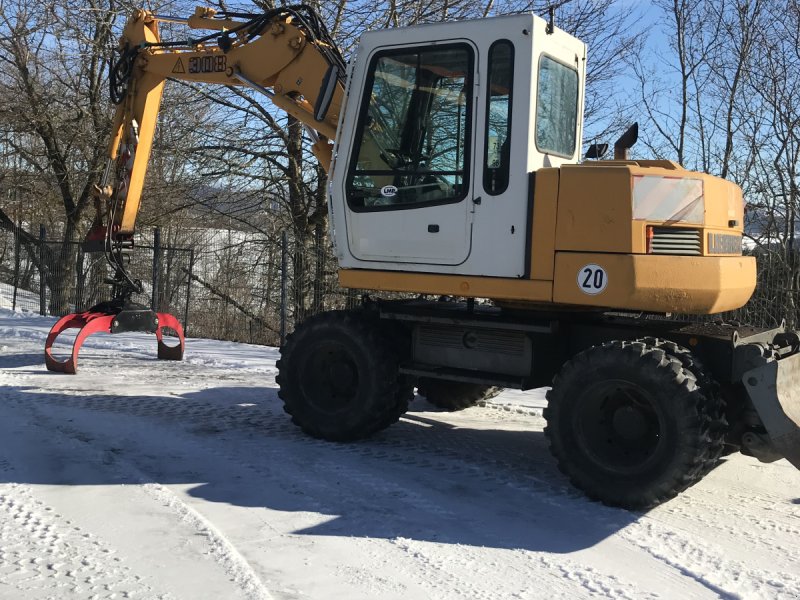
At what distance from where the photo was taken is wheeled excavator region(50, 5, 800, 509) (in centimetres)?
514

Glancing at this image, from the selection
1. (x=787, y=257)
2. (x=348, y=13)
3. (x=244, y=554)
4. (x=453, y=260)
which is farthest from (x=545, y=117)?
(x=348, y=13)

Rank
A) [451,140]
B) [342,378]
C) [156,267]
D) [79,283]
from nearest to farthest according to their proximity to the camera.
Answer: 1. [451,140]
2. [342,378]
3. [156,267]
4. [79,283]

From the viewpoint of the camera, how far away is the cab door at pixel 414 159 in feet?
18.8

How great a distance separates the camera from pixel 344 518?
15.5 ft

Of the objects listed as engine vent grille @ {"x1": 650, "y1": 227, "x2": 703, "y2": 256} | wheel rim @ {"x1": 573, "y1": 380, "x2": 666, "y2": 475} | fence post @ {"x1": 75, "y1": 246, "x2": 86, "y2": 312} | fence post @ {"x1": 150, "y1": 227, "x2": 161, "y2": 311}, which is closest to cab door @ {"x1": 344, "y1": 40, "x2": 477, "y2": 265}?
engine vent grille @ {"x1": 650, "y1": 227, "x2": 703, "y2": 256}

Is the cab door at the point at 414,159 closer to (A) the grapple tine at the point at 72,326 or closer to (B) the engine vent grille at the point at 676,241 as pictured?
(B) the engine vent grille at the point at 676,241

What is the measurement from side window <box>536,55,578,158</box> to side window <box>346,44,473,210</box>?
497mm

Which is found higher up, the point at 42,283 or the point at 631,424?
the point at 42,283

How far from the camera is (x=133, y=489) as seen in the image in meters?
5.20

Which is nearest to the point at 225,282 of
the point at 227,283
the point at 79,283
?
the point at 227,283

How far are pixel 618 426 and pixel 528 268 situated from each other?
3.87 ft

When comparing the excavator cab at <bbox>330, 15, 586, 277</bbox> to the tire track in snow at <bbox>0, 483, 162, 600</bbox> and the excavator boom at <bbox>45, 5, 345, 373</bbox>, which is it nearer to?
the excavator boom at <bbox>45, 5, 345, 373</bbox>

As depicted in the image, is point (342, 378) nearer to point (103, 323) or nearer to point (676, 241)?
point (676, 241)

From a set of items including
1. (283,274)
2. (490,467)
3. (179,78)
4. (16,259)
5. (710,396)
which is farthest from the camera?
(16,259)
